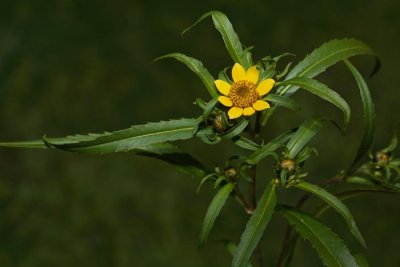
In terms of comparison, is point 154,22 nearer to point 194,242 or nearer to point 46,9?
point 46,9

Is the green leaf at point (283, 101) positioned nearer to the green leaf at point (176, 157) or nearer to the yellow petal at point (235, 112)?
the yellow petal at point (235, 112)

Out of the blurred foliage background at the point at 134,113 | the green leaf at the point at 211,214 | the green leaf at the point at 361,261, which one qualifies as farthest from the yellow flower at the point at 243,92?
the blurred foliage background at the point at 134,113

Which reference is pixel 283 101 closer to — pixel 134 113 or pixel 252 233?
pixel 252 233

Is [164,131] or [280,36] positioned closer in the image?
[164,131]

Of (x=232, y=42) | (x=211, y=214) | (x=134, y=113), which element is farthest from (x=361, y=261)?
(x=134, y=113)

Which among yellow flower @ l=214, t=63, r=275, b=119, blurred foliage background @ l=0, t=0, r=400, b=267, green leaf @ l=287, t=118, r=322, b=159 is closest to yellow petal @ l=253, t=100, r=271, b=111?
yellow flower @ l=214, t=63, r=275, b=119

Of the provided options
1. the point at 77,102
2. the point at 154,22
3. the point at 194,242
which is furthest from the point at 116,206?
the point at 154,22
